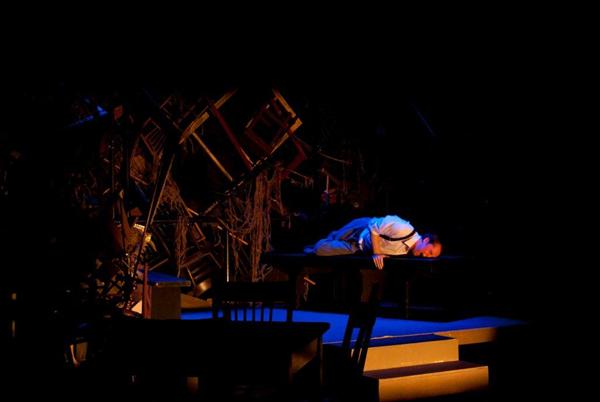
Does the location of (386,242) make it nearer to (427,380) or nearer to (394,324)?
(394,324)

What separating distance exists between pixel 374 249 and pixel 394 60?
84.5 inches

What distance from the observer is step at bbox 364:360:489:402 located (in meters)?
4.78

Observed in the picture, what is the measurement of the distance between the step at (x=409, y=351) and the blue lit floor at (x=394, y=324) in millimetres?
295

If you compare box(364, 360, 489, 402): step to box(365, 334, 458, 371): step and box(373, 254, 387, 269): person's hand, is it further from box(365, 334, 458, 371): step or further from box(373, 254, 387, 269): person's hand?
box(373, 254, 387, 269): person's hand

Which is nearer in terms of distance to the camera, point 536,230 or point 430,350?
point 430,350

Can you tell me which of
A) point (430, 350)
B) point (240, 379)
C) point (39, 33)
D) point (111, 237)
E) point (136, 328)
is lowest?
point (430, 350)

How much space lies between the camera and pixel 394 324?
6738mm

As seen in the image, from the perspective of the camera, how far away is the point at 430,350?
552 cm

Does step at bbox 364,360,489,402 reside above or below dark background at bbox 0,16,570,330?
below

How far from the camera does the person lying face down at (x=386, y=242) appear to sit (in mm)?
7352

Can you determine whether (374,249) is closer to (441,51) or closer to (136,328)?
(441,51)

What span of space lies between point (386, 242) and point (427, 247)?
478 mm

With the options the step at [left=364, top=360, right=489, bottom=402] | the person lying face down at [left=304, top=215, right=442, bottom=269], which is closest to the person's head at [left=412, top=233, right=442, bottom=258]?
the person lying face down at [left=304, top=215, right=442, bottom=269]

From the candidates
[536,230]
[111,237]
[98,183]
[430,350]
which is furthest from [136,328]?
[536,230]
